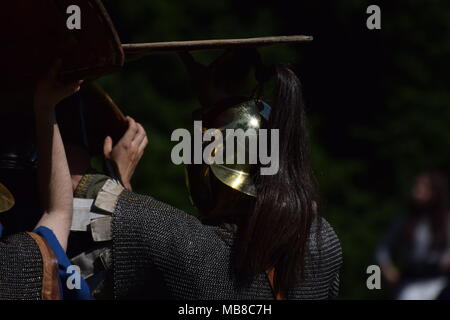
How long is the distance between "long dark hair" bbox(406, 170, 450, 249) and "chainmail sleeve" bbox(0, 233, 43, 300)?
4628 millimetres

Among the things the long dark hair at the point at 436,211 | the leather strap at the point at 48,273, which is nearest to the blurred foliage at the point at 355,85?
the long dark hair at the point at 436,211

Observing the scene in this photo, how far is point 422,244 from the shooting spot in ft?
23.1

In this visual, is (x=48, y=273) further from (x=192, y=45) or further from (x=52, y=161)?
(x=192, y=45)

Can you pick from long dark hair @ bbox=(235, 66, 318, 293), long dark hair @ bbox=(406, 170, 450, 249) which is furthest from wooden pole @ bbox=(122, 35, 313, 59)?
long dark hair @ bbox=(406, 170, 450, 249)

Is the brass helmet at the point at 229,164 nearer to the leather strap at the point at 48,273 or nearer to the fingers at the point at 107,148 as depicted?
the fingers at the point at 107,148

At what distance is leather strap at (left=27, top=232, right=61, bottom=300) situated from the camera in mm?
2781

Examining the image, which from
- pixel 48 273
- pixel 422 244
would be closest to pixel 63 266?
pixel 48 273

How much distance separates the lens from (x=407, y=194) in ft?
30.5

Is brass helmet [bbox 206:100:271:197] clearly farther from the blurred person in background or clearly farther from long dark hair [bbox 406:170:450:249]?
long dark hair [bbox 406:170:450:249]

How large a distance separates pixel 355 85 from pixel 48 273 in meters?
7.41

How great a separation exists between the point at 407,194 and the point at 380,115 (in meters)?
0.84

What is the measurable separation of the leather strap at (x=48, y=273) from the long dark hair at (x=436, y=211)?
4.59 metres
